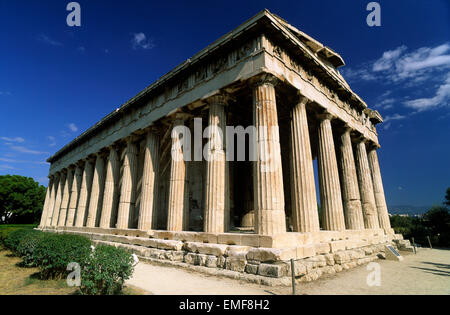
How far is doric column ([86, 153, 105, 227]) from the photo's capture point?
768 inches

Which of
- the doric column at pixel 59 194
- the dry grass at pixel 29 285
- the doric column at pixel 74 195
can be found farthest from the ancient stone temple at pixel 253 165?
the doric column at pixel 59 194

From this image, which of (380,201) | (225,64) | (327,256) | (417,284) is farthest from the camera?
(380,201)

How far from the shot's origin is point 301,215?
10133 millimetres

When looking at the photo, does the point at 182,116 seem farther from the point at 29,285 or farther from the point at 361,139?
the point at 361,139

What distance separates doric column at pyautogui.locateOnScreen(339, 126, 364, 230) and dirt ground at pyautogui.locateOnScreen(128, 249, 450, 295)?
15.4ft

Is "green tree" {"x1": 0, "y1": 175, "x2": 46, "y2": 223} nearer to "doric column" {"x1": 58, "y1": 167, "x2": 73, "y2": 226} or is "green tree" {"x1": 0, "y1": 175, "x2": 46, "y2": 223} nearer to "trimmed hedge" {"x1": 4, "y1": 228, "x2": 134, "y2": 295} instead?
"doric column" {"x1": 58, "y1": 167, "x2": 73, "y2": 226}

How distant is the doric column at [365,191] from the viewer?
15.5 metres

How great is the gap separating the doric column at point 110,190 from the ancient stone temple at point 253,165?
8 centimetres

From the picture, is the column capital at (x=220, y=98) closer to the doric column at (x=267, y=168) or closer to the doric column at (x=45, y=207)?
the doric column at (x=267, y=168)

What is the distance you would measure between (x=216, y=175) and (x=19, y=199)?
47.3 meters
